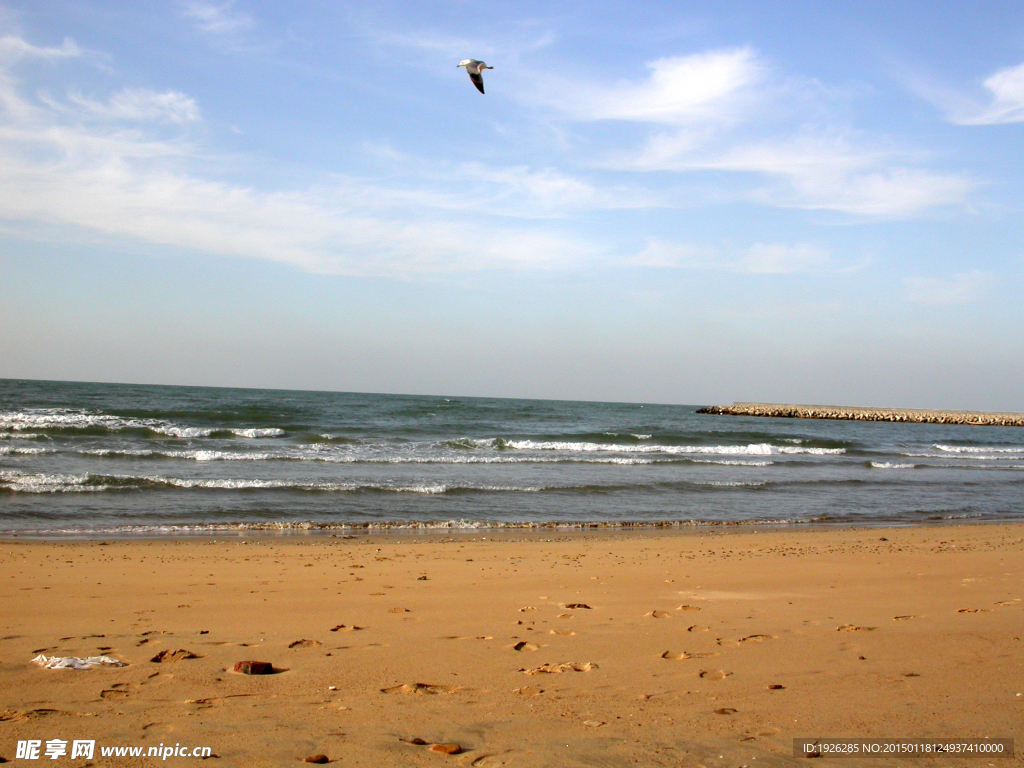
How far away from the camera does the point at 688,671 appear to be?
14.0 ft

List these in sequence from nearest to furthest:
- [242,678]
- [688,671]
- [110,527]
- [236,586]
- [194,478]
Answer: [242,678], [688,671], [236,586], [110,527], [194,478]

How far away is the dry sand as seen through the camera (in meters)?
3.27

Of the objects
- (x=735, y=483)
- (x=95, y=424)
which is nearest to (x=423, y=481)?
(x=735, y=483)

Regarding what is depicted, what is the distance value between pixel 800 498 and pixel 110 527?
13.9 meters

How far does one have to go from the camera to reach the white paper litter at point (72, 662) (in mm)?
4098

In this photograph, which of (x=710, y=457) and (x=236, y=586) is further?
(x=710, y=457)

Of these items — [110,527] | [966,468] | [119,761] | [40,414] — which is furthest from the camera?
[40,414]

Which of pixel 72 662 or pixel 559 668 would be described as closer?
pixel 72 662

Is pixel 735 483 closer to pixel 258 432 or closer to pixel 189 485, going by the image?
pixel 189 485

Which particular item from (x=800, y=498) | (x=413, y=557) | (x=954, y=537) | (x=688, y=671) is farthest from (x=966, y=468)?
(x=688, y=671)

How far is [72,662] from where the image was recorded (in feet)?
13.6

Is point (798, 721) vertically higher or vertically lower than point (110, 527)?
higher

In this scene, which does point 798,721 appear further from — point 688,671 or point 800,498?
point 800,498

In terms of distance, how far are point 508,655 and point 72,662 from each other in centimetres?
256
